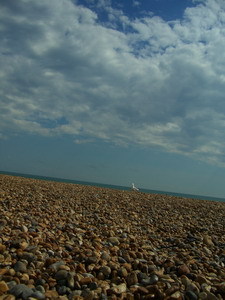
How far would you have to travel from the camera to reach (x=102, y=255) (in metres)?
5.29

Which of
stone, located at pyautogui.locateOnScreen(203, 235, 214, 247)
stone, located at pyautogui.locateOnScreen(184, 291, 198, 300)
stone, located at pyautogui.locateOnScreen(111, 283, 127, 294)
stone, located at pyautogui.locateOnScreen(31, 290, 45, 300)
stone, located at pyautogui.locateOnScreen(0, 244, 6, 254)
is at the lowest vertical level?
stone, located at pyautogui.locateOnScreen(31, 290, 45, 300)

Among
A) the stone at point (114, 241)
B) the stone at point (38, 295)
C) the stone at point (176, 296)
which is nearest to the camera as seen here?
the stone at point (38, 295)

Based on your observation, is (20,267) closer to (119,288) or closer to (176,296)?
(119,288)

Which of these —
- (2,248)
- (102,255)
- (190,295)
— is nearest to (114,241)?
(102,255)

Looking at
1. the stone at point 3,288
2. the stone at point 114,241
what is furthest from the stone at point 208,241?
the stone at point 3,288

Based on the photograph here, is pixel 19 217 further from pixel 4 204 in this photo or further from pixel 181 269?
pixel 181 269

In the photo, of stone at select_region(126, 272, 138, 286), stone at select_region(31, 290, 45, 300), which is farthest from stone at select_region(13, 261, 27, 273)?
stone at select_region(126, 272, 138, 286)

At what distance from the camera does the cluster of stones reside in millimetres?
3928

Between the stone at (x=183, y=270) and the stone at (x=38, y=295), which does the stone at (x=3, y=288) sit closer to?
the stone at (x=38, y=295)

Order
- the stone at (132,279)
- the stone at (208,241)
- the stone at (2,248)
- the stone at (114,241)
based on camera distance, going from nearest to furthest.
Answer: the stone at (132,279), the stone at (2,248), the stone at (114,241), the stone at (208,241)

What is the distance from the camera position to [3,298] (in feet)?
11.1

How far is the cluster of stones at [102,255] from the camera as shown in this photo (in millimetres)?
3928

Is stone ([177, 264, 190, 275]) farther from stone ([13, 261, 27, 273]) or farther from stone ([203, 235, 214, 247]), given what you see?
stone ([203, 235, 214, 247])

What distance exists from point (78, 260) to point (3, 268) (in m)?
1.25
